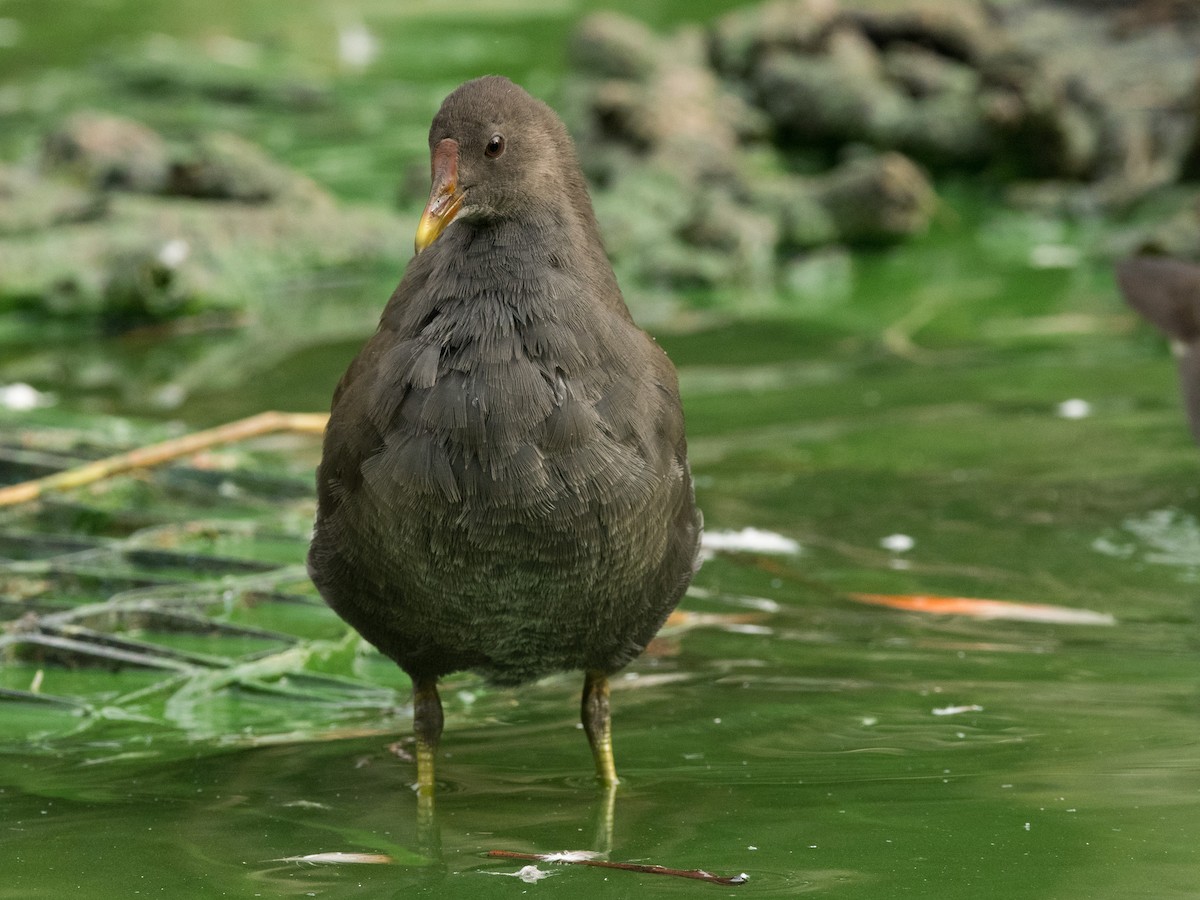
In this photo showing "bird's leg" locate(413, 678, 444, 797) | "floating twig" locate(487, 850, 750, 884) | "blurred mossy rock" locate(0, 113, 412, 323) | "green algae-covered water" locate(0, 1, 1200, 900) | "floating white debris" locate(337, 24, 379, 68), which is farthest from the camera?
"floating white debris" locate(337, 24, 379, 68)

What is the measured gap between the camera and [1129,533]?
498 centimetres

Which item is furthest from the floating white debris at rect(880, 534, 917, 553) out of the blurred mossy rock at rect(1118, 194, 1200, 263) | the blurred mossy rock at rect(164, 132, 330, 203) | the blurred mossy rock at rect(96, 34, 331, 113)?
the blurred mossy rock at rect(96, 34, 331, 113)

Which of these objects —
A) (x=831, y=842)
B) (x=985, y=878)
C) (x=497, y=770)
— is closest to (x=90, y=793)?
(x=497, y=770)

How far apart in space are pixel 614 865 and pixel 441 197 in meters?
1.25

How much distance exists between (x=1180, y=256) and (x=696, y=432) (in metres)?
2.90

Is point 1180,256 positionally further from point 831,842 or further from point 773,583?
point 831,842

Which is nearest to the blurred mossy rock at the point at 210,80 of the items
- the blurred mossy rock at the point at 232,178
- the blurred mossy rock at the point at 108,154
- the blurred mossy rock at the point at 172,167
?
the blurred mossy rock at the point at 108,154

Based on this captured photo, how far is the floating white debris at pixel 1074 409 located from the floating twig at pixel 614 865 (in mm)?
3648

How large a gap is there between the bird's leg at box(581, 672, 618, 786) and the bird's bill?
959 millimetres

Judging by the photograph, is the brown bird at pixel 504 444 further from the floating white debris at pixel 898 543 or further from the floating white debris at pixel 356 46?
the floating white debris at pixel 356 46

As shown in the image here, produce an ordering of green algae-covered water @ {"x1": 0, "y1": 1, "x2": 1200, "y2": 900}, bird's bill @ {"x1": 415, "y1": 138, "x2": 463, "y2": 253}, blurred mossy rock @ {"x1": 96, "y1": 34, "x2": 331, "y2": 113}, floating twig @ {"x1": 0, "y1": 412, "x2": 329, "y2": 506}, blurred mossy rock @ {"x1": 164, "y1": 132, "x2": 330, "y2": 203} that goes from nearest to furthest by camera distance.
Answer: green algae-covered water @ {"x1": 0, "y1": 1, "x2": 1200, "y2": 900}
bird's bill @ {"x1": 415, "y1": 138, "x2": 463, "y2": 253}
floating twig @ {"x1": 0, "y1": 412, "x2": 329, "y2": 506}
blurred mossy rock @ {"x1": 164, "y1": 132, "x2": 330, "y2": 203}
blurred mossy rock @ {"x1": 96, "y1": 34, "x2": 331, "y2": 113}

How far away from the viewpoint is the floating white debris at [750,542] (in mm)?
4984

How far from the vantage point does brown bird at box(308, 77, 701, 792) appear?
3.10 metres

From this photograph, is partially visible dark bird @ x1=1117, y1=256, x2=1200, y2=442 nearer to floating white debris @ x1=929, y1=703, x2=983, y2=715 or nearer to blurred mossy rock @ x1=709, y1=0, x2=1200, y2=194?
floating white debris @ x1=929, y1=703, x2=983, y2=715
